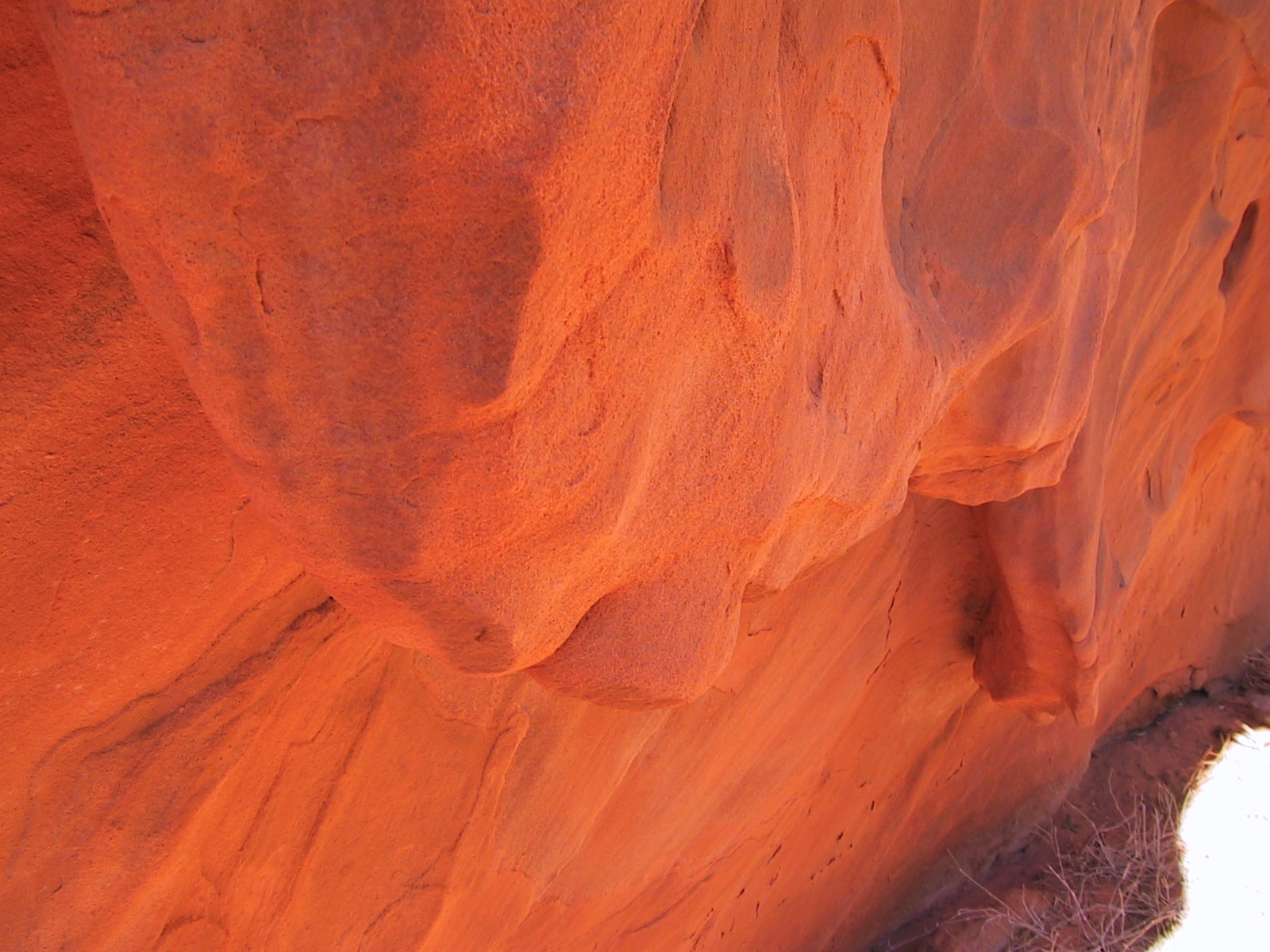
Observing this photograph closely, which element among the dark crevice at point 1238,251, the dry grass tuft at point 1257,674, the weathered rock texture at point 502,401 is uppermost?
the weathered rock texture at point 502,401

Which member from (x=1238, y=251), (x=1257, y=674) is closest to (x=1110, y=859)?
(x=1257, y=674)

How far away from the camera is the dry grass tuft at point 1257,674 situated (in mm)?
3543

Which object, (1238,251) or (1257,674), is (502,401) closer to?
(1238,251)

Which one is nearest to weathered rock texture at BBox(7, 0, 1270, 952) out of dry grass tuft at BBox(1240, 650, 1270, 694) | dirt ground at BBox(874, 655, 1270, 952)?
dirt ground at BBox(874, 655, 1270, 952)

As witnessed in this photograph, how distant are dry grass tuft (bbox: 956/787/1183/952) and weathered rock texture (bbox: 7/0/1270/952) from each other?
126 cm

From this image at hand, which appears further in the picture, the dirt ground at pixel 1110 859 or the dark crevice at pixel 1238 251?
the dirt ground at pixel 1110 859

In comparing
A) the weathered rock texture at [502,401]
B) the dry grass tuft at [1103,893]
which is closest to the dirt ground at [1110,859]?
the dry grass tuft at [1103,893]

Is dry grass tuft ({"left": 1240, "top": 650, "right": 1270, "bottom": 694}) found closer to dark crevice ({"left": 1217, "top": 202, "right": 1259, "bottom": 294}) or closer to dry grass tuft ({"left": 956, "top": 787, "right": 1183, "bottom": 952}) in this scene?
dry grass tuft ({"left": 956, "top": 787, "right": 1183, "bottom": 952})

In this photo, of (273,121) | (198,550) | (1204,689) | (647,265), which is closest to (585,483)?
(647,265)

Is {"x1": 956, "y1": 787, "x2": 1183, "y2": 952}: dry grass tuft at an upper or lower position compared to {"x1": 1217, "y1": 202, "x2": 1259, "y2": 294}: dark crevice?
lower

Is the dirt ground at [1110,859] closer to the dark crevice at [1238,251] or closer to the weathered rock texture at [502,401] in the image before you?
the weathered rock texture at [502,401]

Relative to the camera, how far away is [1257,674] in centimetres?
357

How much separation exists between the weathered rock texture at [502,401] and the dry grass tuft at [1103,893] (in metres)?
1.26

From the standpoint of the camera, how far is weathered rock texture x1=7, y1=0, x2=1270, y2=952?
553mm
